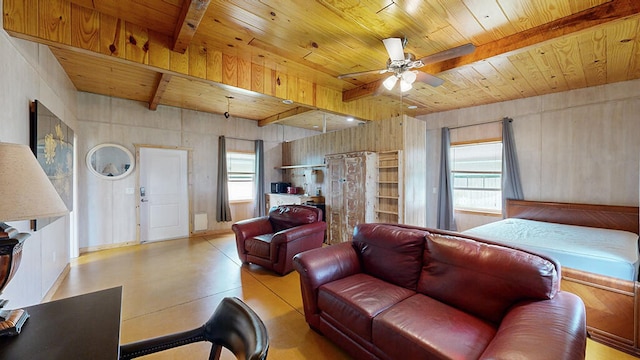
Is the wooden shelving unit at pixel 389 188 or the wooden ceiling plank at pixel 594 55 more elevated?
the wooden ceiling plank at pixel 594 55

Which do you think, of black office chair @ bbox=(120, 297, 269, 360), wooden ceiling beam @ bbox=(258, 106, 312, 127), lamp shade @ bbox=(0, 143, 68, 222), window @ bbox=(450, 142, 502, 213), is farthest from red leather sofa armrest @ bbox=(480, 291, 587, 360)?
wooden ceiling beam @ bbox=(258, 106, 312, 127)

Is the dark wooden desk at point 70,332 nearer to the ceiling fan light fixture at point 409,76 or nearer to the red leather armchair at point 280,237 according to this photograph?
the red leather armchair at point 280,237

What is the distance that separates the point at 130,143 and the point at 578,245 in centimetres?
695

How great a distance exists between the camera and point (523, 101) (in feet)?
15.1

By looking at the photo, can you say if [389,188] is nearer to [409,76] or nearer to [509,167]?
[409,76]

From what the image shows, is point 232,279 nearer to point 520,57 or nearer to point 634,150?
point 520,57

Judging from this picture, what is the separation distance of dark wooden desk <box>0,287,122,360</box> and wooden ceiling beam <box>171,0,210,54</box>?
2136 mm

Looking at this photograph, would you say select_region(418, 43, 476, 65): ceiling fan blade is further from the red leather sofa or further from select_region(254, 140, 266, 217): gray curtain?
select_region(254, 140, 266, 217): gray curtain

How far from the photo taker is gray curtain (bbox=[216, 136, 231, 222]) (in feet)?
19.7

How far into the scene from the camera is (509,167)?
4664 millimetres

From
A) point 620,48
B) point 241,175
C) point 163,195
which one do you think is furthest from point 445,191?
point 163,195

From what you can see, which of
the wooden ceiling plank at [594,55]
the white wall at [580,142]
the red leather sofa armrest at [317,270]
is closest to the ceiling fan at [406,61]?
the wooden ceiling plank at [594,55]

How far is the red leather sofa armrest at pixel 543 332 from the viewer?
3.55ft

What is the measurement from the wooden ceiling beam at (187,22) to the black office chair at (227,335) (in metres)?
2.20
